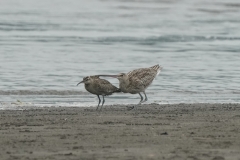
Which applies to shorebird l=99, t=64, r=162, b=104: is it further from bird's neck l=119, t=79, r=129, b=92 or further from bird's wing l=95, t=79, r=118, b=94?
bird's wing l=95, t=79, r=118, b=94

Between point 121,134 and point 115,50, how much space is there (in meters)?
A: 16.8

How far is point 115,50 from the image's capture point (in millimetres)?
27203

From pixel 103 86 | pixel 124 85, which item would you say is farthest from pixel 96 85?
pixel 124 85

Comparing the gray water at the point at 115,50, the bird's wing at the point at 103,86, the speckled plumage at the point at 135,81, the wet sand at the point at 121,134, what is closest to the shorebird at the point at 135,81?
the speckled plumage at the point at 135,81

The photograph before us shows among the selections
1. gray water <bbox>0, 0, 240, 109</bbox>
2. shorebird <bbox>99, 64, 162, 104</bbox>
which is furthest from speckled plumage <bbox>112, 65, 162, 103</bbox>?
gray water <bbox>0, 0, 240, 109</bbox>

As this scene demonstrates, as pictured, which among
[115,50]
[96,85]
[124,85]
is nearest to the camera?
Answer: [96,85]

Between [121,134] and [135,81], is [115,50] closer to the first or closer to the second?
[135,81]

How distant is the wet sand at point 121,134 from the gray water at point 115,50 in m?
2.71

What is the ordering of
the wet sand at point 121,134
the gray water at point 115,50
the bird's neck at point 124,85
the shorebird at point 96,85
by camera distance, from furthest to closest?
the gray water at point 115,50 < the bird's neck at point 124,85 < the shorebird at point 96,85 < the wet sand at point 121,134

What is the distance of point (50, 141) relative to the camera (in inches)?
389

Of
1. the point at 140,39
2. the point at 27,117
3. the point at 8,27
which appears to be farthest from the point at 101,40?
the point at 27,117

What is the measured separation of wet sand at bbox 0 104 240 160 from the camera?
9133 mm

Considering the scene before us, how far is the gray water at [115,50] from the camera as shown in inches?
688

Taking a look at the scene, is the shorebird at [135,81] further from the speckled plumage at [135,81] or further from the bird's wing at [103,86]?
the bird's wing at [103,86]
